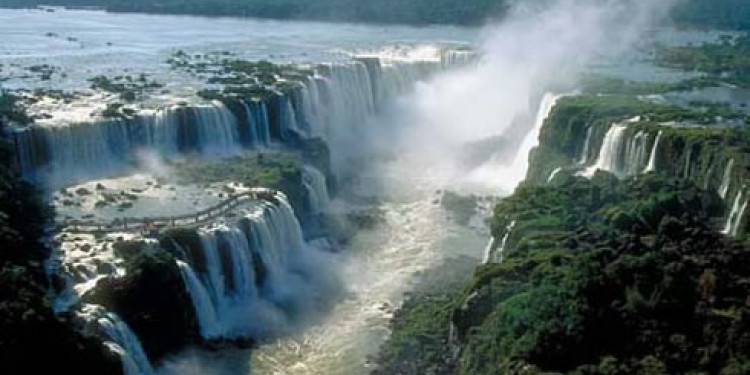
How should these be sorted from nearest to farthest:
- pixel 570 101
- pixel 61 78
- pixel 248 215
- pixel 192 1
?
pixel 248 215
pixel 570 101
pixel 61 78
pixel 192 1

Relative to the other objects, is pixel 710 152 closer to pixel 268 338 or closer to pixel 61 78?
pixel 268 338

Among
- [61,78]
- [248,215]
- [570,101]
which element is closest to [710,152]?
[570,101]

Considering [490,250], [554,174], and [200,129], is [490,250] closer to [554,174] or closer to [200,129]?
[554,174]

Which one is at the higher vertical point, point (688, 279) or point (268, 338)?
point (688, 279)

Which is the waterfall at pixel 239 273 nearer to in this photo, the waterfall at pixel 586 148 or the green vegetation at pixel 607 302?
the green vegetation at pixel 607 302

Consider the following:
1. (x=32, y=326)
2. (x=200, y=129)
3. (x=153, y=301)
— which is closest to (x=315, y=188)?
(x=200, y=129)

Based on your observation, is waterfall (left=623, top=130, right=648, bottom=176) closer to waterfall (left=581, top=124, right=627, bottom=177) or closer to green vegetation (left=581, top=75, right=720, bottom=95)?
waterfall (left=581, top=124, right=627, bottom=177)

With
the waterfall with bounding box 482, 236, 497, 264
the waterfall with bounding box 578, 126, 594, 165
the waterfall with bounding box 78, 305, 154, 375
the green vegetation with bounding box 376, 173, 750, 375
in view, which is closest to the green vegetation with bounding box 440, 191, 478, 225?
the waterfall with bounding box 578, 126, 594, 165
